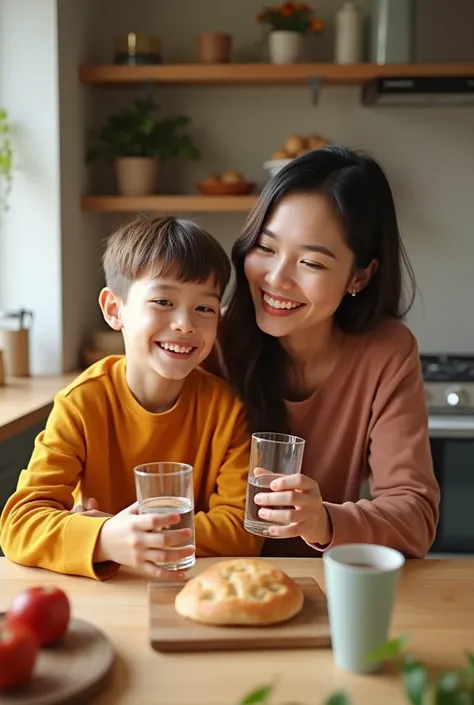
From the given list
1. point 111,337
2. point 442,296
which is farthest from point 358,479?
point 442,296

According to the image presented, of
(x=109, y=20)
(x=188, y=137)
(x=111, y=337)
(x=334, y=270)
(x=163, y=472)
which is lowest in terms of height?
(x=111, y=337)

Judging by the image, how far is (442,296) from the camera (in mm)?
3230

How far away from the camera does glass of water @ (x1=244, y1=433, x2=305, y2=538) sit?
1.17 meters

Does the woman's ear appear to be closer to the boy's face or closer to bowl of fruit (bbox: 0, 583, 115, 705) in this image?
the boy's face

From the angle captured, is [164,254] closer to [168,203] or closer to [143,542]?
[143,542]

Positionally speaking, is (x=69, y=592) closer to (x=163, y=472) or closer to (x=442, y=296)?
(x=163, y=472)

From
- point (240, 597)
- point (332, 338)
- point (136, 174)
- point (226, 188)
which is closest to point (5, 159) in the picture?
point (136, 174)

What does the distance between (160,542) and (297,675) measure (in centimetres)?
28

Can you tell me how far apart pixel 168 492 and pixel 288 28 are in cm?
222

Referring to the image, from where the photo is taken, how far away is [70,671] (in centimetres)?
86

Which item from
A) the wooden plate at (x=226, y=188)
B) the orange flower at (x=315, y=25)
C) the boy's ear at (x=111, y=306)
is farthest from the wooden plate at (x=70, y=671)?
the orange flower at (x=315, y=25)

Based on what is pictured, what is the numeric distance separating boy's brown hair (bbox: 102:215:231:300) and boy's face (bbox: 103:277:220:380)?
0.02 meters

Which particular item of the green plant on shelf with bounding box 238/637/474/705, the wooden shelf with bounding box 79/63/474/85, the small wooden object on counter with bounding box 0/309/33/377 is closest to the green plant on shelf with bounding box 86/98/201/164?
the wooden shelf with bounding box 79/63/474/85

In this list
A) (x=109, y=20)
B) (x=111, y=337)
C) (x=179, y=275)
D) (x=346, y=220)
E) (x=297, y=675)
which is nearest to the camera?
(x=297, y=675)
